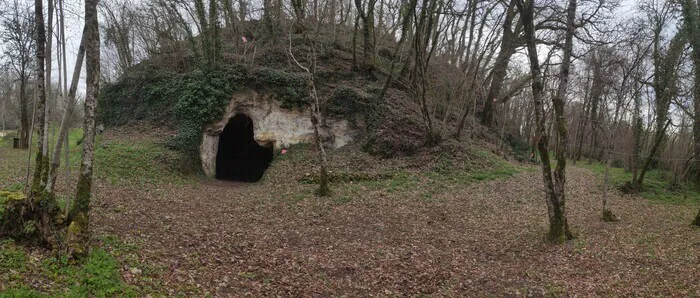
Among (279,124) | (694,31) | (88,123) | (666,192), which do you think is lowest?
(666,192)

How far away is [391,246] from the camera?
9758 mm

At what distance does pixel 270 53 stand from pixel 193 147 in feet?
23.5

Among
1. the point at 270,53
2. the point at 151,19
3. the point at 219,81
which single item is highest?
the point at 151,19

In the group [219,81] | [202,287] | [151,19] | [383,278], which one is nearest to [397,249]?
[383,278]

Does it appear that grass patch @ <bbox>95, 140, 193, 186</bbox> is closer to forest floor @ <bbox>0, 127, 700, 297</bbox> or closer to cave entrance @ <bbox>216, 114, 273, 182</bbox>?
forest floor @ <bbox>0, 127, 700, 297</bbox>

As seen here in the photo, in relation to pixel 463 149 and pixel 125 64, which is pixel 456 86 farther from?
pixel 125 64

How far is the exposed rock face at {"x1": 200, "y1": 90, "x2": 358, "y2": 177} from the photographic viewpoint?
19875 mm

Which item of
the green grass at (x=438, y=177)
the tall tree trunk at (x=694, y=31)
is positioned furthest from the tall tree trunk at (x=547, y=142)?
the tall tree trunk at (x=694, y=31)

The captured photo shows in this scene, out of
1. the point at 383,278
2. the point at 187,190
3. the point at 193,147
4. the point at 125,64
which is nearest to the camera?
the point at 383,278

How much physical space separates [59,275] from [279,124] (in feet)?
47.8

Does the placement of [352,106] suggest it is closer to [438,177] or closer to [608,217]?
[438,177]

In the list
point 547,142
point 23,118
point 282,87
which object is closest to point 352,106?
point 282,87

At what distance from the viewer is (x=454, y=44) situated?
2738 centimetres

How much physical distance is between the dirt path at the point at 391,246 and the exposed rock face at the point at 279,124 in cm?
598
